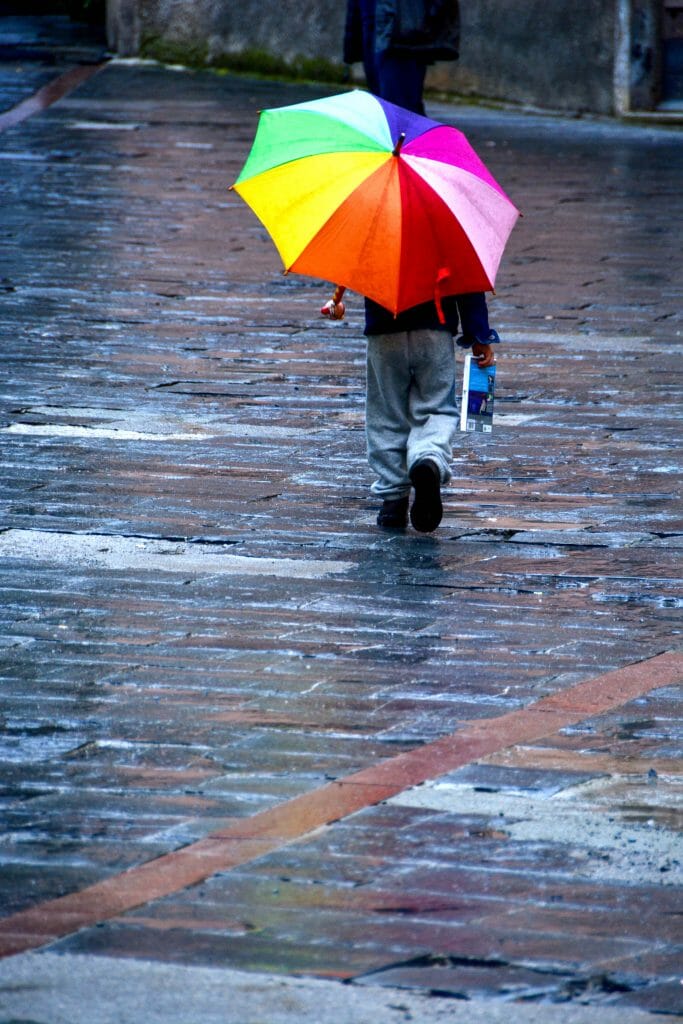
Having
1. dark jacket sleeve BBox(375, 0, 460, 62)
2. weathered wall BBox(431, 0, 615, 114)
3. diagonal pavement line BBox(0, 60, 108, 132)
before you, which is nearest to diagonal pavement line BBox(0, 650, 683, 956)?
dark jacket sleeve BBox(375, 0, 460, 62)

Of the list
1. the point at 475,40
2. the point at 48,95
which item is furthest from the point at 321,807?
the point at 48,95

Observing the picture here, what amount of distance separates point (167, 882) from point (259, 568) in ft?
7.66

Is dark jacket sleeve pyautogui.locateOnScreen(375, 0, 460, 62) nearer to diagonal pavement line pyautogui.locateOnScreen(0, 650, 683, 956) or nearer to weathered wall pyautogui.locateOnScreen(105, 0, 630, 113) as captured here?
weathered wall pyautogui.locateOnScreen(105, 0, 630, 113)

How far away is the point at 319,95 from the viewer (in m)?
19.5

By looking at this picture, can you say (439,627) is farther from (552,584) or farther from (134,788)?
(134,788)

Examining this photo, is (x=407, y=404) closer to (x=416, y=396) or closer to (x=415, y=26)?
(x=416, y=396)

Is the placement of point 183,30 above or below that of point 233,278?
above

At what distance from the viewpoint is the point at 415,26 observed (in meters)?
12.7

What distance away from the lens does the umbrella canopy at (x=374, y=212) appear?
6.16 metres

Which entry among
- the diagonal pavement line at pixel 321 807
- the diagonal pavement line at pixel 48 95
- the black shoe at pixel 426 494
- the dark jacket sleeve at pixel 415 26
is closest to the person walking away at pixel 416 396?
the black shoe at pixel 426 494

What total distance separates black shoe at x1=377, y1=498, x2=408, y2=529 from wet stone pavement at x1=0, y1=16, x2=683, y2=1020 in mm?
101

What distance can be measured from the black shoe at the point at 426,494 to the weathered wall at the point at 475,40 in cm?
1247

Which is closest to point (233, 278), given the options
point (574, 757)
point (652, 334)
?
point (652, 334)

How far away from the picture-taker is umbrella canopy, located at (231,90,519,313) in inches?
243
